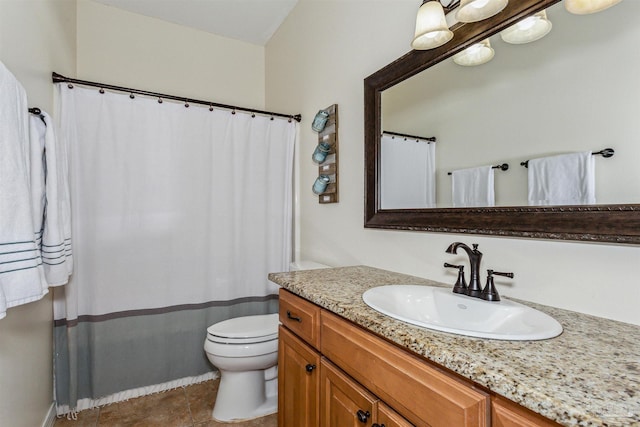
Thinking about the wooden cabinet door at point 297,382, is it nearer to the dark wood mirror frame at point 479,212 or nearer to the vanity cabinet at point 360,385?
the vanity cabinet at point 360,385

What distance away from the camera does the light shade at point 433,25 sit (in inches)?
43.9

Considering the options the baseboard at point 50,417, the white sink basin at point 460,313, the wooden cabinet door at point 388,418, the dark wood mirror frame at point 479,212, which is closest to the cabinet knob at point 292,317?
the white sink basin at point 460,313

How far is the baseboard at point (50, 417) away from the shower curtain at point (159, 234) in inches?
1.2

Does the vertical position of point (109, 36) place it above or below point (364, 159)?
above

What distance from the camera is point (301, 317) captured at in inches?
48.8

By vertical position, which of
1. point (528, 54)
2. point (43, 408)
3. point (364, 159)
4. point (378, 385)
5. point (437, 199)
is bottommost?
point (43, 408)

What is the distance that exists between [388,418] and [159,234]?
1.74 metres

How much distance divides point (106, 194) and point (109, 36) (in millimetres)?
1409

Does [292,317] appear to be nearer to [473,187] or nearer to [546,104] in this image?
[473,187]

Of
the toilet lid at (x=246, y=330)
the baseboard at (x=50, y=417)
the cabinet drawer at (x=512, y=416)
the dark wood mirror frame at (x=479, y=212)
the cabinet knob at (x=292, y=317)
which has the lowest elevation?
the baseboard at (x=50, y=417)

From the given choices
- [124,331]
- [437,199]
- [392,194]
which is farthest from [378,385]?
[124,331]

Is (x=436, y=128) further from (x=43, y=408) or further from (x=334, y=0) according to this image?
(x=43, y=408)

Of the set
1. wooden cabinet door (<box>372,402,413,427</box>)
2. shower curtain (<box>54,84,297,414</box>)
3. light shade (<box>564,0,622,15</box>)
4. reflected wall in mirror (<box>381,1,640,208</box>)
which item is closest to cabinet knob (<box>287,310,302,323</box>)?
wooden cabinet door (<box>372,402,413,427</box>)

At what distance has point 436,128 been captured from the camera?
1.34 metres
